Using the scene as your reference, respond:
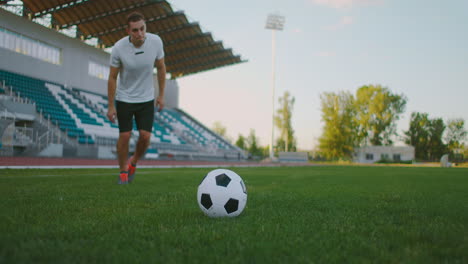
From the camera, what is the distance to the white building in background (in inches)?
2138

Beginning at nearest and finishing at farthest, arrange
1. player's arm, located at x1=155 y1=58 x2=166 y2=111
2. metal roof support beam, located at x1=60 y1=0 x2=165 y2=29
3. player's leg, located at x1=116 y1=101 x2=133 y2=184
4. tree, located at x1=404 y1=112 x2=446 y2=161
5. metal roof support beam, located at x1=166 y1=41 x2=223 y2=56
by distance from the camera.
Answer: player's leg, located at x1=116 y1=101 x2=133 y2=184
player's arm, located at x1=155 y1=58 x2=166 y2=111
metal roof support beam, located at x1=60 y1=0 x2=165 y2=29
metal roof support beam, located at x1=166 y1=41 x2=223 y2=56
tree, located at x1=404 y1=112 x2=446 y2=161

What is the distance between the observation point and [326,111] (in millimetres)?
49344

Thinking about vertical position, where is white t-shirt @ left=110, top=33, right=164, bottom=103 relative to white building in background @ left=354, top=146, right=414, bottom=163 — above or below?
above

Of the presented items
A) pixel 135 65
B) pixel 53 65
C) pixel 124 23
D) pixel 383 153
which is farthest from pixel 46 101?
pixel 383 153

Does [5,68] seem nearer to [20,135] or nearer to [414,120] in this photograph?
[20,135]

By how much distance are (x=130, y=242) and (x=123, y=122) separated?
3.75m

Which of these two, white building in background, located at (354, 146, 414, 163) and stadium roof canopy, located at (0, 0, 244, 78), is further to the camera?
white building in background, located at (354, 146, 414, 163)

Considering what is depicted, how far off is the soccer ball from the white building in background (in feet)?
181

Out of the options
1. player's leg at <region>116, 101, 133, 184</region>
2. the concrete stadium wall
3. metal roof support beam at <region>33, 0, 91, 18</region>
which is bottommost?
player's leg at <region>116, 101, 133, 184</region>

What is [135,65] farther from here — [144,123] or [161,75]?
[144,123]

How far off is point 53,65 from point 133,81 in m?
20.9

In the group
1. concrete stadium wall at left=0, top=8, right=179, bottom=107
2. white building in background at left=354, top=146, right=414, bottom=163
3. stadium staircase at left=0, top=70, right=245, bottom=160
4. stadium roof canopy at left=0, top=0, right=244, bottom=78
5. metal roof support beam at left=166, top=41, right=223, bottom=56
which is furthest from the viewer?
white building in background at left=354, top=146, right=414, bottom=163

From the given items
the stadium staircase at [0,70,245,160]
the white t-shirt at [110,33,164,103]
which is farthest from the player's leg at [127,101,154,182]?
the stadium staircase at [0,70,245,160]

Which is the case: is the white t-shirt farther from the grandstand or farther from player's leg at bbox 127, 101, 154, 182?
the grandstand
